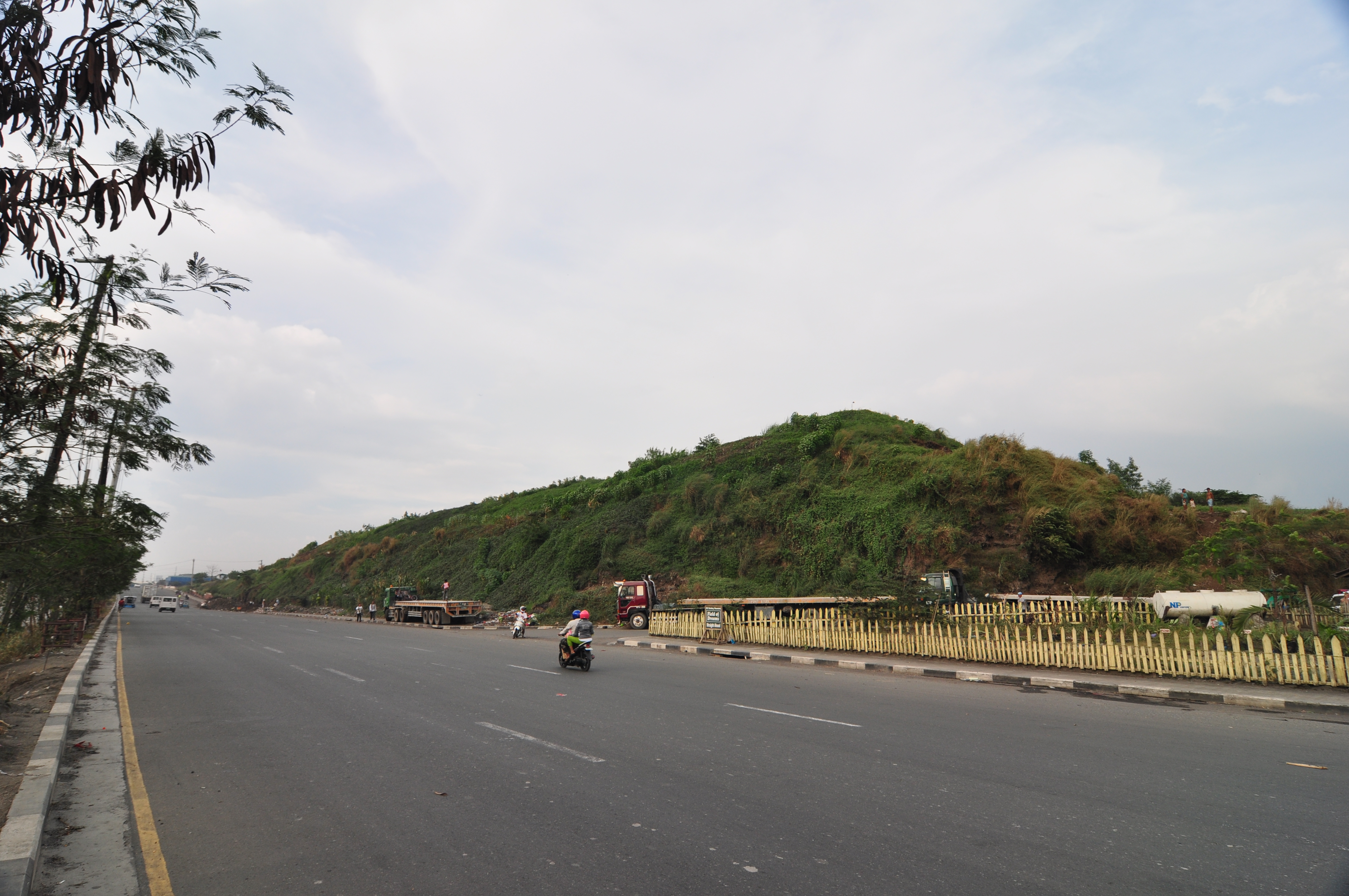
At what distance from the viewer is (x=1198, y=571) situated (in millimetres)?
23281

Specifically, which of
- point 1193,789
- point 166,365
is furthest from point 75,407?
point 1193,789

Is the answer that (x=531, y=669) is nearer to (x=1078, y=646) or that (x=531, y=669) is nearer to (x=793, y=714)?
(x=793, y=714)

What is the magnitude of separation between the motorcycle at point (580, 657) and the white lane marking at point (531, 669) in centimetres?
43

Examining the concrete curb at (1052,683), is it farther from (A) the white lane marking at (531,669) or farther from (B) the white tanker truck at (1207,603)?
(B) the white tanker truck at (1207,603)

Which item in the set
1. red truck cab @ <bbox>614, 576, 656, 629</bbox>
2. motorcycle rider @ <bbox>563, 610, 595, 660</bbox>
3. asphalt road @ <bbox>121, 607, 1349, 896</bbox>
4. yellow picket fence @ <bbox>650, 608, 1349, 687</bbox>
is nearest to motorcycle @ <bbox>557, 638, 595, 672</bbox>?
motorcycle rider @ <bbox>563, 610, 595, 660</bbox>

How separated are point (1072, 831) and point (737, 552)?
3292 cm

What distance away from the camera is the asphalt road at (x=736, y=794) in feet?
14.7

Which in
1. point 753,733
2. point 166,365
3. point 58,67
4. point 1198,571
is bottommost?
point 753,733

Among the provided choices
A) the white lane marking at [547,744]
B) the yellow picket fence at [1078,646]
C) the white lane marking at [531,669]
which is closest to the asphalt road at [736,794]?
the white lane marking at [547,744]

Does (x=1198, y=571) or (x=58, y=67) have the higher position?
(x=58, y=67)

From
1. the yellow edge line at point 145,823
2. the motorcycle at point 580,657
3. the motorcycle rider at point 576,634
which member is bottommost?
the yellow edge line at point 145,823

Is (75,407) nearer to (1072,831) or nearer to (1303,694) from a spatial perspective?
(1072,831)

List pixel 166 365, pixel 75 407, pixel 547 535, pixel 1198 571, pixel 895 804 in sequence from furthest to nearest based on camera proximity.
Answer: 1. pixel 547 535
2. pixel 1198 571
3. pixel 166 365
4. pixel 75 407
5. pixel 895 804

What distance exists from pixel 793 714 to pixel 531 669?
836 cm
